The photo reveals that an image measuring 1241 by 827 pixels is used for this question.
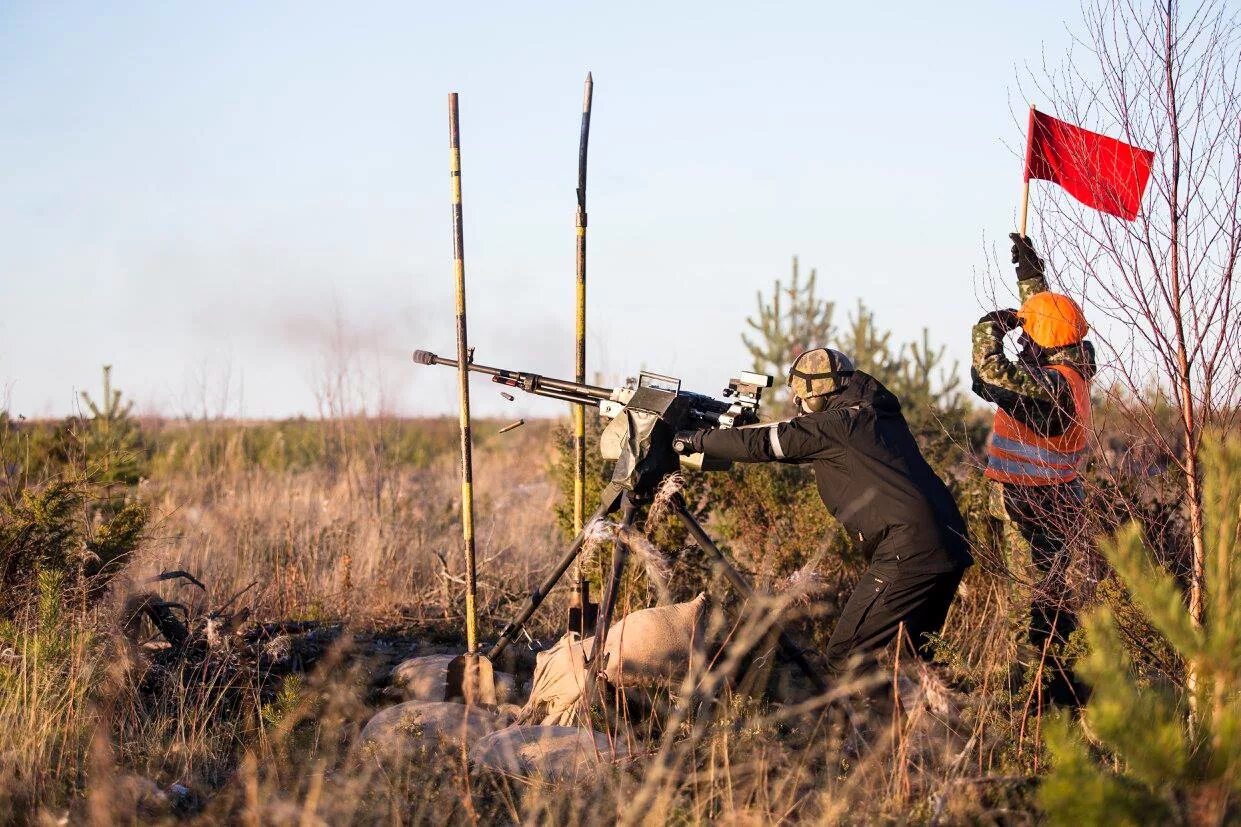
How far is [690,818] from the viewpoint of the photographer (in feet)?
12.7

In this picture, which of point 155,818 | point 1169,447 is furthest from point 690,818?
point 1169,447

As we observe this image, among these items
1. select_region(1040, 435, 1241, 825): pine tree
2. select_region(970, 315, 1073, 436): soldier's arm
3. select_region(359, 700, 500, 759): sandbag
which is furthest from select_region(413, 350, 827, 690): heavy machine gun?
select_region(1040, 435, 1241, 825): pine tree

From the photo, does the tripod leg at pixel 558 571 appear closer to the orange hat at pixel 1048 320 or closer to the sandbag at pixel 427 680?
the sandbag at pixel 427 680

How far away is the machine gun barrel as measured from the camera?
6.04 metres

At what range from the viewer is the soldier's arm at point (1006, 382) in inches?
237

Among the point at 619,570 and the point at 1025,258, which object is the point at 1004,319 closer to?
the point at 1025,258

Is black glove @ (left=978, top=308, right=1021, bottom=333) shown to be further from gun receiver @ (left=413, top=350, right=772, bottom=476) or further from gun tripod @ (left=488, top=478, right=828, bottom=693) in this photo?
gun tripod @ (left=488, top=478, right=828, bottom=693)

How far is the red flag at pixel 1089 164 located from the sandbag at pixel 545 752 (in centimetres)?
301

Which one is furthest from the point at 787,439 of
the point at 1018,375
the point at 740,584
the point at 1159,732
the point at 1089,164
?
the point at 1159,732

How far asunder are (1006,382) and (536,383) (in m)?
2.47

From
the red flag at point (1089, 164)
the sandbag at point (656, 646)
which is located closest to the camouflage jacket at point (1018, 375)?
the red flag at point (1089, 164)

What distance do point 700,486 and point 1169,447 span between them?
11.2 feet

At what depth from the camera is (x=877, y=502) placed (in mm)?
5480

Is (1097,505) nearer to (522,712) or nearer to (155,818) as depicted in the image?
(522,712)
